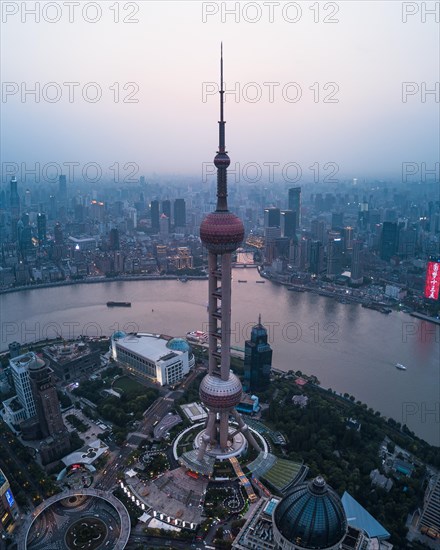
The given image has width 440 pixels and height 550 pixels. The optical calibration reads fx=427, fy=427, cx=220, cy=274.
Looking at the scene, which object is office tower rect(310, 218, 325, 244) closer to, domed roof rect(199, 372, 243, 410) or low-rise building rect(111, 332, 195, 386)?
low-rise building rect(111, 332, 195, 386)

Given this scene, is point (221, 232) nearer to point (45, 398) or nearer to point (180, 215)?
point (45, 398)

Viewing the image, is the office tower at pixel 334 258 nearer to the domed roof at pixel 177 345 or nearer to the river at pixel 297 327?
the river at pixel 297 327

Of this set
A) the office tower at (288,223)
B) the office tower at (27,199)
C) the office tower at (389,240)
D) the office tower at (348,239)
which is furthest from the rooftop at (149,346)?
the office tower at (27,199)

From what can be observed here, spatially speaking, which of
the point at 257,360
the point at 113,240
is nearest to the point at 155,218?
the point at 113,240

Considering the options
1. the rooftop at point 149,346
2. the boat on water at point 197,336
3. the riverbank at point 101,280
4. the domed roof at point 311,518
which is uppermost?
the riverbank at point 101,280

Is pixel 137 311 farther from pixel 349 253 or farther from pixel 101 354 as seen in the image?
pixel 349 253

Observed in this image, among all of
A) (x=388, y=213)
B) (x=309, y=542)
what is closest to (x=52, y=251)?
(x=309, y=542)
